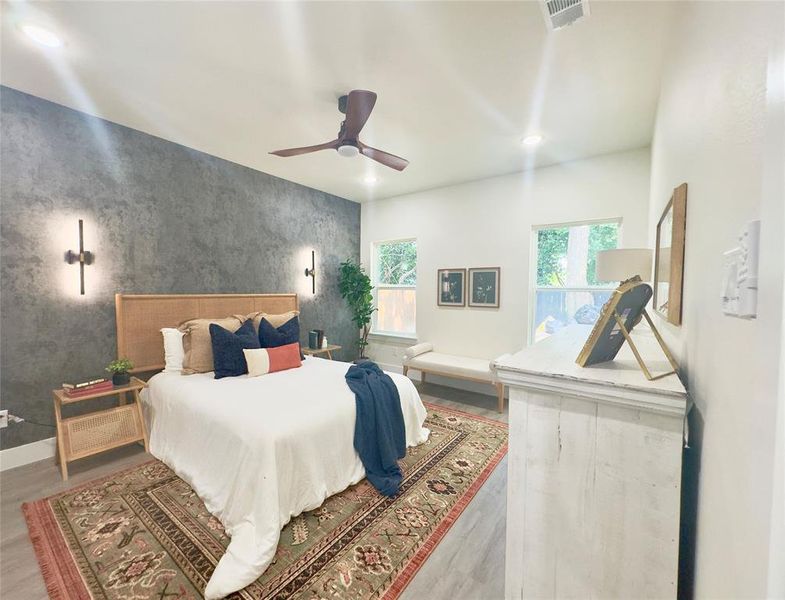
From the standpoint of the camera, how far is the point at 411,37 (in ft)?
6.19

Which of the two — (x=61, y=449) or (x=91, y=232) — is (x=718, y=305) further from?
(x=91, y=232)

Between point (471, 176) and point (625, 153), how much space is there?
1.63m

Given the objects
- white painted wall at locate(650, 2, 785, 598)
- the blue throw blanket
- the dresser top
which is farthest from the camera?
the blue throw blanket

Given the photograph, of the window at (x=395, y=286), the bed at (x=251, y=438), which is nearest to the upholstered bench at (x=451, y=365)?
the window at (x=395, y=286)

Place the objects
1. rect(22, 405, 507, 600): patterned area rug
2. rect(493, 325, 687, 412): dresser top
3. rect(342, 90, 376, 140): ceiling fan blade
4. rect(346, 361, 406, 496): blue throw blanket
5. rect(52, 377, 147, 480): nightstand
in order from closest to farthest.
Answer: rect(493, 325, 687, 412): dresser top, rect(22, 405, 507, 600): patterned area rug, rect(342, 90, 376, 140): ceiling fan blade, rect(346, 361, 406, 496): blue throw blanket, rect(52, 377, 147, 480): nightstand

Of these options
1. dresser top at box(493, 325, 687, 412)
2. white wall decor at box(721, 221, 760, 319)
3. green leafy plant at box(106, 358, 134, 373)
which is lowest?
green leafy plant at box(106, 358, 134, 373)

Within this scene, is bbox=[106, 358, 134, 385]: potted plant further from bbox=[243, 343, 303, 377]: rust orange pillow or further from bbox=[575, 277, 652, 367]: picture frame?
bbox=[575, 277, 652, 367]: picture frame

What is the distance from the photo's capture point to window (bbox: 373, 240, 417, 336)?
5188 mm

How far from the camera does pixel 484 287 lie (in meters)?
4.33

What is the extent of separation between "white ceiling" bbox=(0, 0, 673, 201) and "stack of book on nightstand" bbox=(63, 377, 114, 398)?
7.28ft

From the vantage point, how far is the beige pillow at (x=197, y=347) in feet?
9.48

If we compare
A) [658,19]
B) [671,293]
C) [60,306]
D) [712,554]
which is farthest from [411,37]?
[60,306]

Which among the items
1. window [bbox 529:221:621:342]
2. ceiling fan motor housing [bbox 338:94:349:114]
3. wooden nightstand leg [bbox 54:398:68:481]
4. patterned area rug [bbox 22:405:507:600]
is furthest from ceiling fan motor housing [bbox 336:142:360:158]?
wooden nightstand leg [bbox 54:398:68:481]

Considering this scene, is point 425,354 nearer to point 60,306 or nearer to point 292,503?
point 292,503
